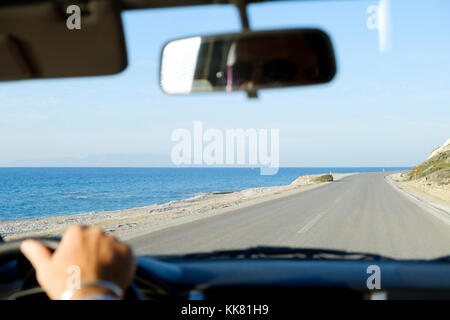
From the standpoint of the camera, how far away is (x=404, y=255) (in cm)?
756

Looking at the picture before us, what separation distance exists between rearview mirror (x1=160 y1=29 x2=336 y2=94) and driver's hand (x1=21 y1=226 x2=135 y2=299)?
4.70ft

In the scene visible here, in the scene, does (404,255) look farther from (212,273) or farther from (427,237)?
(212,273)

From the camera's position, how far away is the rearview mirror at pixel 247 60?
98.9 inches

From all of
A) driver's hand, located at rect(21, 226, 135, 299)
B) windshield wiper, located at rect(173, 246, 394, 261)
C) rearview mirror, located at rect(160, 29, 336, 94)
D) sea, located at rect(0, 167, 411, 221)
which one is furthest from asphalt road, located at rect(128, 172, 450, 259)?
sea, located at rect(0, 167, 411, 221)

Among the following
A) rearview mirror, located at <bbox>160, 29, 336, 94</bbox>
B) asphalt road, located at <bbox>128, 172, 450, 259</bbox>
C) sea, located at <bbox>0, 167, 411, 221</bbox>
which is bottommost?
asphalt road, located at <bbox>128, 172, 450, 259</bbox>

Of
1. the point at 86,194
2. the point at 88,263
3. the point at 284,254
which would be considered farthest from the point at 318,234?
the point at 86,194

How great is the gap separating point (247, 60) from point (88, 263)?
5.23ft

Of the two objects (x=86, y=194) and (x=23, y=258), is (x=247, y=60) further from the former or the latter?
(x=86, y=194)

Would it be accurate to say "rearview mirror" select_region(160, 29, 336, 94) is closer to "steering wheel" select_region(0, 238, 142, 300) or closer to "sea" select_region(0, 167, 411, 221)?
"steering wheel" select_region(0, 238, 142, 300)

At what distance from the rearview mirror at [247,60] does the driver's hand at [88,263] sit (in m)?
1.43

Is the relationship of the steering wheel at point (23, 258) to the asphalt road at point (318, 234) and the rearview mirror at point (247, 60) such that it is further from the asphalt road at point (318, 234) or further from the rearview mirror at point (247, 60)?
the asphalt road at point (318, 234)

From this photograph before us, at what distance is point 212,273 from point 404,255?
5.26 m

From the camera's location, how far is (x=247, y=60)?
2529 mm

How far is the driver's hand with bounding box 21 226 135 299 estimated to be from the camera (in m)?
1.34
